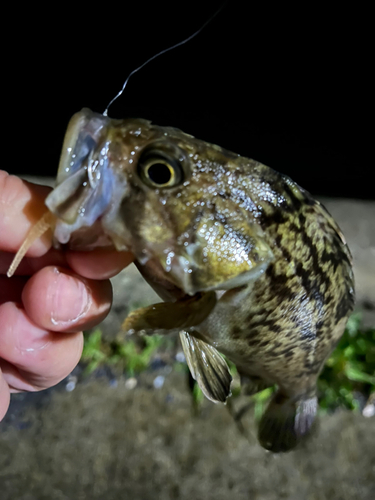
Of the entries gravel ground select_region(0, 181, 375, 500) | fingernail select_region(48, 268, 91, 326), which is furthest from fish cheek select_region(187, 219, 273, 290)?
gravel ground select_region(0, 181, 375, 500)

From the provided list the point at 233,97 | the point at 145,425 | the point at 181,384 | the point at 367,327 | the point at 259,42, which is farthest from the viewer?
the point at 233,97

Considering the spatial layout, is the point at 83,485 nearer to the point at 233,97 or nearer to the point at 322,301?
the point at 322,301

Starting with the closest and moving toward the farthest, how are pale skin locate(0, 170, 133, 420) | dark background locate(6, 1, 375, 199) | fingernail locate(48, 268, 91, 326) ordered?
pale skin locate(0, 170, 133, 420) → fingernail locate(48, 268, 91, 326) → dark background locate(6, 1, 375, 199)

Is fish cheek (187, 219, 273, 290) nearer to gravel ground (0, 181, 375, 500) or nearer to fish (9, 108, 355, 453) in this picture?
fish (9, 108, 355, 453)

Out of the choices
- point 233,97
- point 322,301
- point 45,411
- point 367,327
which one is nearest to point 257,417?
point 367,327

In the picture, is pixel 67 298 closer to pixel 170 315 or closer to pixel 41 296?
pixel 41 296

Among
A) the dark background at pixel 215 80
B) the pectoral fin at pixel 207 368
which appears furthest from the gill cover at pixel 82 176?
the dark background at pixel 215 80

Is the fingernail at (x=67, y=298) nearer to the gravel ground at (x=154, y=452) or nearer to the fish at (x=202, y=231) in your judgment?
the fish at (x=202, y=231)

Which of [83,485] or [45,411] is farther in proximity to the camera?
[45,411]
